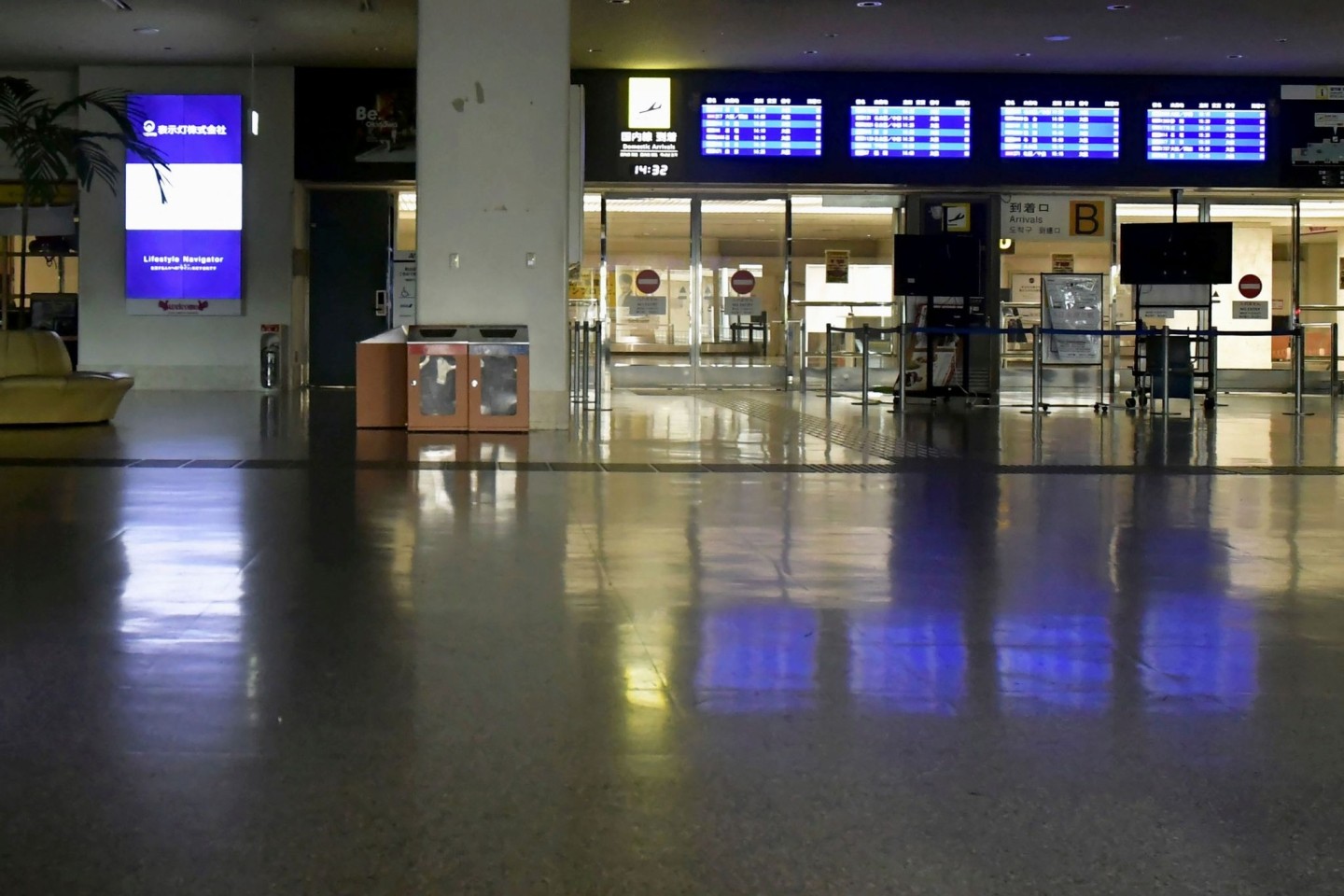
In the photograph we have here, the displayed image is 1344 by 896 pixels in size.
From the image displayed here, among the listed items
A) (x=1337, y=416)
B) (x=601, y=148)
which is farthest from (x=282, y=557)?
(x=601, y=148)

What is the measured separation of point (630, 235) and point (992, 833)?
1749 centimetres

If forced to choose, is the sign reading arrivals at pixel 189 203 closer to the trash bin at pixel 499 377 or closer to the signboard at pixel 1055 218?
the trash bin at pixel 499 377

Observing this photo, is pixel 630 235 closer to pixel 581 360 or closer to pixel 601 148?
pixel 601 148

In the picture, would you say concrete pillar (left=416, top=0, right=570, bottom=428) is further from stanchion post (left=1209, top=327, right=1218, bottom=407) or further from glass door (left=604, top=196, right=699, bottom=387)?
glass door (left=604, top=196, right=699, bottom=387)

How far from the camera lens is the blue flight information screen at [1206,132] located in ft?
59.8

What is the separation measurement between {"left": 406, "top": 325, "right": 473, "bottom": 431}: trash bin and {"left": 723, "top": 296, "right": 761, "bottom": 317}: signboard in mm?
9062

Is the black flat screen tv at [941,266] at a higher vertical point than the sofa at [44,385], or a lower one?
higher

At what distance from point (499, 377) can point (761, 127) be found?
8.07 meters

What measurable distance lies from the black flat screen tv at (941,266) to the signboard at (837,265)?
3438 mm

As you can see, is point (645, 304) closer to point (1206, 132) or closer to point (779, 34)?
point (779, 34)

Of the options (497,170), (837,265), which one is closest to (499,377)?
(497,170)

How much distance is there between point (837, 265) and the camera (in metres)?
19.7

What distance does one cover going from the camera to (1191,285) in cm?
1698

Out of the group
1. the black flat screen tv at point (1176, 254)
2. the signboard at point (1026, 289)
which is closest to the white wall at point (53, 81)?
the signboard at point (1026, 289)
